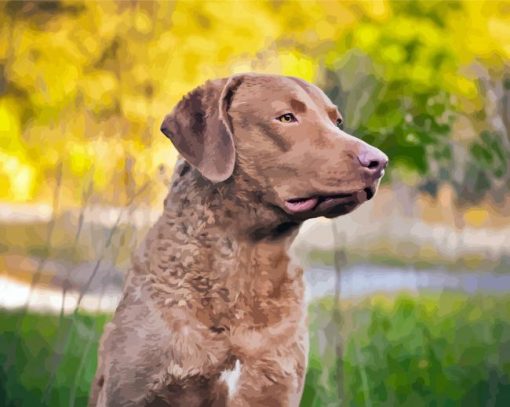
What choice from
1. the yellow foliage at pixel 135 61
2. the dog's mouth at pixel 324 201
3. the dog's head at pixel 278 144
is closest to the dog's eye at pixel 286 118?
the dog's head at pixel 278 144

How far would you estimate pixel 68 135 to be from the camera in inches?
172

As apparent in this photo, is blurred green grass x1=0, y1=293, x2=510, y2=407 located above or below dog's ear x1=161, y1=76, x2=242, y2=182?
below

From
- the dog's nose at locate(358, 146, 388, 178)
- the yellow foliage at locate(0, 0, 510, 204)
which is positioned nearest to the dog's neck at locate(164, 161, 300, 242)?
the dog's nose at locate(358, 146, 388, 178)

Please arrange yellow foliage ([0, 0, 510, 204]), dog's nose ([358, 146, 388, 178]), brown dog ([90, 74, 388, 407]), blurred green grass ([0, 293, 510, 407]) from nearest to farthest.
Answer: dog's nose ([358, 146, 388, 178])
brown dog ([90, 74, 388, 407])
blurred green grass ([0, 293, 510, 407])
yellow foliage ([0, 0, 510, 204])

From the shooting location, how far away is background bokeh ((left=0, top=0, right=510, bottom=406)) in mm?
4371

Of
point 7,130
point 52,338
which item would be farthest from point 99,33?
point 52,338

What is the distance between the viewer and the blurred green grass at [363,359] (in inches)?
169

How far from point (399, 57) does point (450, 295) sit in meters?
1.53

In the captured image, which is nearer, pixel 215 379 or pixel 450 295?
pixel 215 379

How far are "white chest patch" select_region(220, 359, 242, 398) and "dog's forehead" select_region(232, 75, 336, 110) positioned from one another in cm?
95

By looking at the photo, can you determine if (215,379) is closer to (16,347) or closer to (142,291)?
(142,291)

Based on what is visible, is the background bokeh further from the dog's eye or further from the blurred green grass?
the dog's eye

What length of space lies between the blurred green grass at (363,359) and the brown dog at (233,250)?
1.25 m

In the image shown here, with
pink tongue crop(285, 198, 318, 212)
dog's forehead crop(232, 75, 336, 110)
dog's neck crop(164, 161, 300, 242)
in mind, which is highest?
dog's forehead crop(232, 75, 336, 110)
